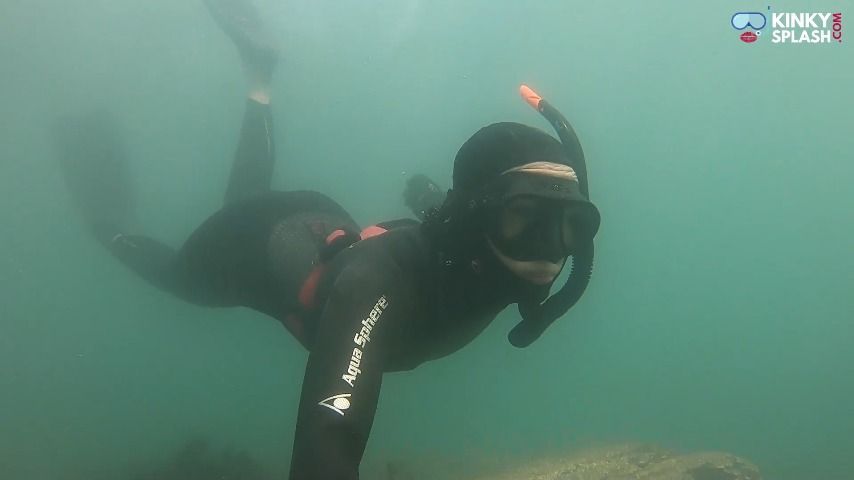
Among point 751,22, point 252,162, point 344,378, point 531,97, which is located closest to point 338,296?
point 344,378

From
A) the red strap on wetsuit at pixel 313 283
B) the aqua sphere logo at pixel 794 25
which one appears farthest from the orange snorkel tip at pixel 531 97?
the aqua sphere logo at pixel 794 25

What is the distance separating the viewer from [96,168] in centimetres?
940

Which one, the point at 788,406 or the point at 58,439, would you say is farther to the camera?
the point at 788,406

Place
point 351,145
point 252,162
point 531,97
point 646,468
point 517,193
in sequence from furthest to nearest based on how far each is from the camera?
point 351,145
point 646,468
point 252,162
point 531,97
point 517,193

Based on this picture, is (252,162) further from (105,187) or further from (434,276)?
(434,276)

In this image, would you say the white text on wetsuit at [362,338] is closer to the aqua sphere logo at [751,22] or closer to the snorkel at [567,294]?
the snorkel at [567,294]

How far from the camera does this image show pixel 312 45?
25594mm

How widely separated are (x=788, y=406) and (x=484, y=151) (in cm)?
6976

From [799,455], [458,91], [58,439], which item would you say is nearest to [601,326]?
[799,455]

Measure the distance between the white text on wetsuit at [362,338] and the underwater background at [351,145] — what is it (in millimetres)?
11645

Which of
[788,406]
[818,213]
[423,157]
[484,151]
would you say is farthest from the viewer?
[818,213]

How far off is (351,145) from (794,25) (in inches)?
879

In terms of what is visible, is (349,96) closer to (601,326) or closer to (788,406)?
(601,326)

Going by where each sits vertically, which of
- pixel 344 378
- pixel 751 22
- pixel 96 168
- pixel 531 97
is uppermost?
Answer: pixel 751 22
